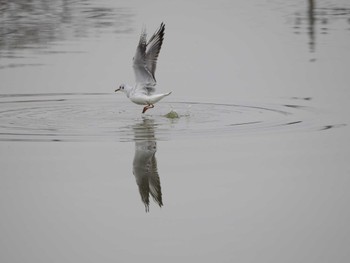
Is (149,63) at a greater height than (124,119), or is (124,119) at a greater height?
(149,63)

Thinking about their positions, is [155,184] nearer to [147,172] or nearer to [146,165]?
[147,172]

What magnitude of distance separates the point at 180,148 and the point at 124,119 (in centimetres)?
220

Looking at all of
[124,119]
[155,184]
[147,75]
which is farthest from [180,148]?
[147,75]

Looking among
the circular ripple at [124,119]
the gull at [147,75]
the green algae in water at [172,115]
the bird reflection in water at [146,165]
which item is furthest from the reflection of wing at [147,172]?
the gull at [147,75]

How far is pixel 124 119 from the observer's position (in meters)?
11.8

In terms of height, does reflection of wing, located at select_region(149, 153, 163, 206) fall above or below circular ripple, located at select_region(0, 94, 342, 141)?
above

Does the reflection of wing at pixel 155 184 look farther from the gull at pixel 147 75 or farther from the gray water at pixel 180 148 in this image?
the gull at pixel 147 75

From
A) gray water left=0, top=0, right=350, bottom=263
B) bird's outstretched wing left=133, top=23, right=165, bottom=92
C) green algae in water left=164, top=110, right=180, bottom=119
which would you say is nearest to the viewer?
gray water left=0, top=0, right=350, bottom=263

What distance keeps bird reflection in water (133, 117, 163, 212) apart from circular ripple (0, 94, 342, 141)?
0.04 meters

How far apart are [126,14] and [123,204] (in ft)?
51.2

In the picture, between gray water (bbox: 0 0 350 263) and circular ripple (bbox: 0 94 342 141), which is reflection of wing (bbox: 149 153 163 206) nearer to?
gray water (bbox: 0 0 350 263)

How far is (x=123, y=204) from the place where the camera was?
7.77 m

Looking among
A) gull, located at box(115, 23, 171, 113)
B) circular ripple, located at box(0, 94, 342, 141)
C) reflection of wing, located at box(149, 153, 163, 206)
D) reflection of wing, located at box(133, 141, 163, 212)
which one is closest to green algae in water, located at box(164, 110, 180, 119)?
circular ripple, located at box(0, 94, 342, 141)

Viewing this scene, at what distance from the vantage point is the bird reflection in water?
8062mm
